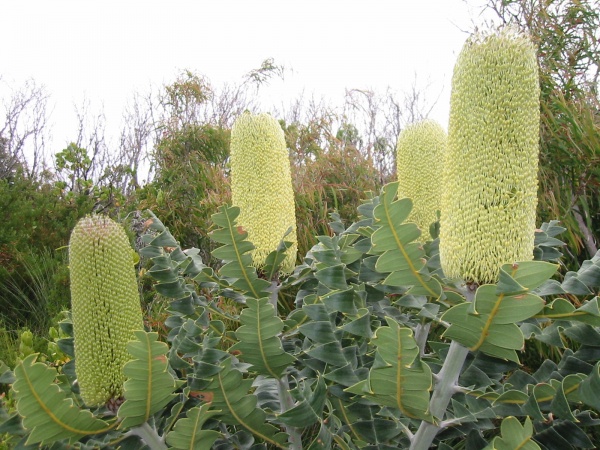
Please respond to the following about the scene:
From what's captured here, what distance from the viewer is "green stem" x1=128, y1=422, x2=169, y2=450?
1.37 meters

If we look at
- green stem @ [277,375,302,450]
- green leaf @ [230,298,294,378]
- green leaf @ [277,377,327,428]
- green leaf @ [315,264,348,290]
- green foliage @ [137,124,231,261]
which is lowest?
green stem @ [277,375,302,450]

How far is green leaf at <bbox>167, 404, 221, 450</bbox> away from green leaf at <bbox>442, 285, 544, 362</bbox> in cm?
59

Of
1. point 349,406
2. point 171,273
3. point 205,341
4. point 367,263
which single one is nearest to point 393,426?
point 349,406

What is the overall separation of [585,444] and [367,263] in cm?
71

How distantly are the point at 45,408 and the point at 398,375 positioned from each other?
0.73 meters

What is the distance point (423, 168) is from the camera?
1.74 meters

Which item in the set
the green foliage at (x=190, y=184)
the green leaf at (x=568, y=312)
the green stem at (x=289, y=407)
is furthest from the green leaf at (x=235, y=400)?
the green foliage at (x=190, y=184)

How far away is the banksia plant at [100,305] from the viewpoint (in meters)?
1.27

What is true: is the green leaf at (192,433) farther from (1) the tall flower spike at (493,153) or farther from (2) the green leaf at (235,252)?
(1) the tall flower spike at (493,153)

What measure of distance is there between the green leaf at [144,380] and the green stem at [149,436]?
83mm

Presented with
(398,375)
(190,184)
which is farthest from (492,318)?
(190,184)

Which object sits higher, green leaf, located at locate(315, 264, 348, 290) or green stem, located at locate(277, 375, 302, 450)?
green leaf, located at locate(315, 264, 348, 290)

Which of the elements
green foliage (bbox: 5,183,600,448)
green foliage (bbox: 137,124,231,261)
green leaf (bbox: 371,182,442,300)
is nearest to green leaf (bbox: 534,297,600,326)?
green foliage (bbox: 5,183,600,448)

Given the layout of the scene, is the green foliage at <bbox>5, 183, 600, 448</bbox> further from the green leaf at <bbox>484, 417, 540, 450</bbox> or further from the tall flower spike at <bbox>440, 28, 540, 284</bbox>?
the tall flower spike at <bbox>440, 28, 540, 284</bbox>
